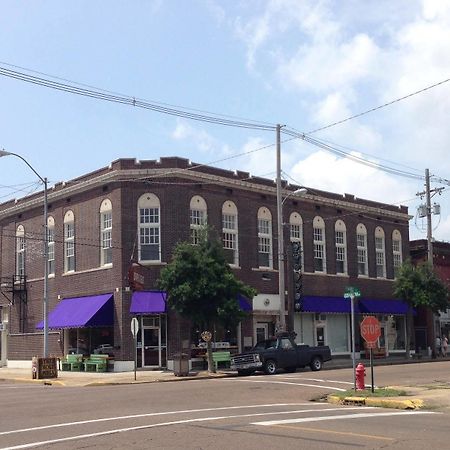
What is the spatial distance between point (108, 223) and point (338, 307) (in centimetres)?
1538

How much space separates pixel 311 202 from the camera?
42156mm

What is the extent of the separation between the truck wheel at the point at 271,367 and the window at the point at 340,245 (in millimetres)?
14253

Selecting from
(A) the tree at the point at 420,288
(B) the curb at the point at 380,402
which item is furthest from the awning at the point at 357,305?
(B) the curb at the point at 380,402

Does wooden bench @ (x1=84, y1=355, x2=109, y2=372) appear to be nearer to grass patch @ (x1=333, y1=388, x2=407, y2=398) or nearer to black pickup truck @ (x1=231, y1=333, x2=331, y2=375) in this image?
black pickup truck @ (x1=231, y1=333, x2=331, y2=375)

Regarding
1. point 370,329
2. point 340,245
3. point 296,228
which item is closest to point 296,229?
point 296,228

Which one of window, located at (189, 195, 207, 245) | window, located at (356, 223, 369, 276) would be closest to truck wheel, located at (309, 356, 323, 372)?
window, located at (189, 195, 207, 245)

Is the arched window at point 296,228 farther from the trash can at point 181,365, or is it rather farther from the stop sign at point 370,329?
the stop sign at point 370,329

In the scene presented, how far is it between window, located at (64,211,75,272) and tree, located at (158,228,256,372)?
325 inches

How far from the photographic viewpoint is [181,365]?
2961cm

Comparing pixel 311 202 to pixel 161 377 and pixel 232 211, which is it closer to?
pixel 232 211

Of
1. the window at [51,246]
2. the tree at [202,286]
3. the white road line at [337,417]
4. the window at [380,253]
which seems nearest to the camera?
the white road line at [337,417]

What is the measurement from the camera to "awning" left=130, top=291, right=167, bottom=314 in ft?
109

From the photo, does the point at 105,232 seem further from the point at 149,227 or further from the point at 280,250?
the point at 280,250

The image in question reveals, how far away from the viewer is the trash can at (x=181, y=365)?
29564 mm
